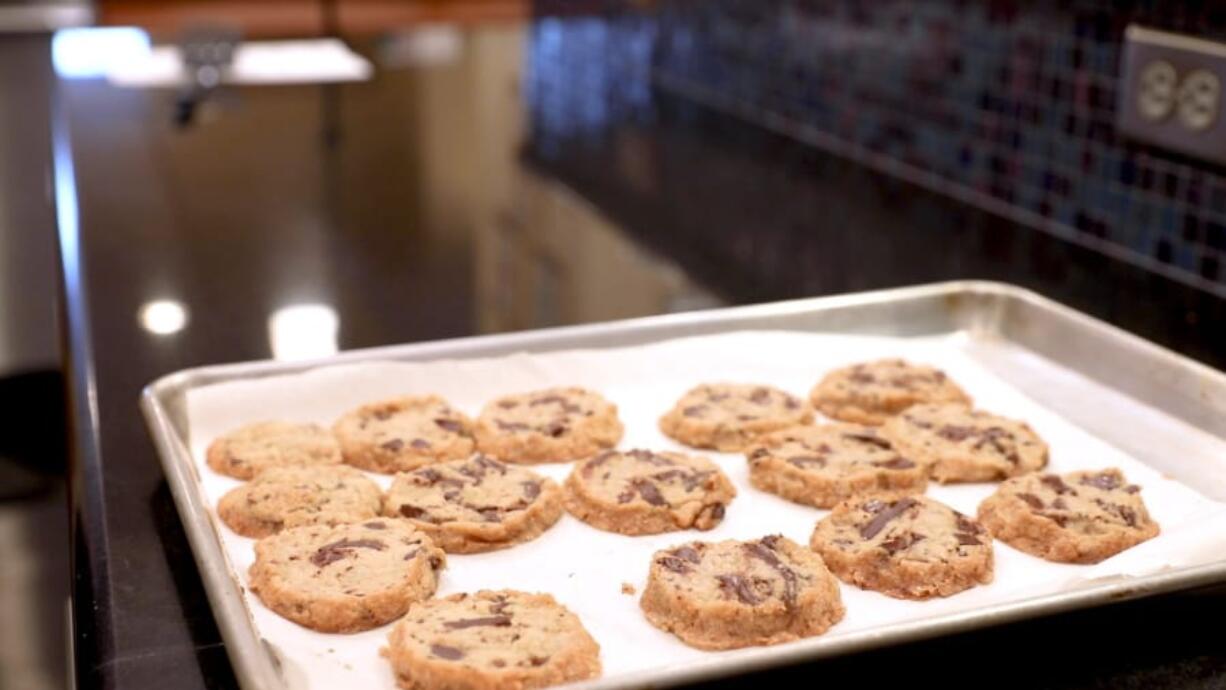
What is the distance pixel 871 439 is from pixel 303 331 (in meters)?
0.66

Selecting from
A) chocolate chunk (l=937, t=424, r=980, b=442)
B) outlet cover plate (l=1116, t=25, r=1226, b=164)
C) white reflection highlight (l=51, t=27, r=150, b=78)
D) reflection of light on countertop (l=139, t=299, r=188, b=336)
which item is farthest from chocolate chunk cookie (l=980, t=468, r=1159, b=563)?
white reflection highlight (l=51, t=27, r=150, b=78)

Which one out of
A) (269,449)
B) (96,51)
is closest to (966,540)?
(269,449)

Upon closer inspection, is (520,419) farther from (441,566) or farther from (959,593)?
(959,593)

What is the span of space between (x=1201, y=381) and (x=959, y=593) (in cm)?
43

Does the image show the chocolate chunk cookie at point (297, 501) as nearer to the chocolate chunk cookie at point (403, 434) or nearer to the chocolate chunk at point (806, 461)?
the chocolate chunk cookie at point (403, 434)

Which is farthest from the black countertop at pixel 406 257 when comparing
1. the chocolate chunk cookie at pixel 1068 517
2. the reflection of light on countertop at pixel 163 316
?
the chocolate chunk cookie at pixel 1068 517

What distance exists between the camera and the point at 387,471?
1.27 m

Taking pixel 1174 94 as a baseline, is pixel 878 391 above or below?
below

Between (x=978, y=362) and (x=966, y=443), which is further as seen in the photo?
(x=978, y=362)

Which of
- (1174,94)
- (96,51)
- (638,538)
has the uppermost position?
(1174,94)

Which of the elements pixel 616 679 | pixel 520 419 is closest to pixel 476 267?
pixel 520 419

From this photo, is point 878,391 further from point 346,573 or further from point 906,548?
point 346,573

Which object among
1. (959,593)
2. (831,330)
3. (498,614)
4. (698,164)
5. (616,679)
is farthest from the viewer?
(698,164)

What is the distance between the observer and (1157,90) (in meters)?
1.69
